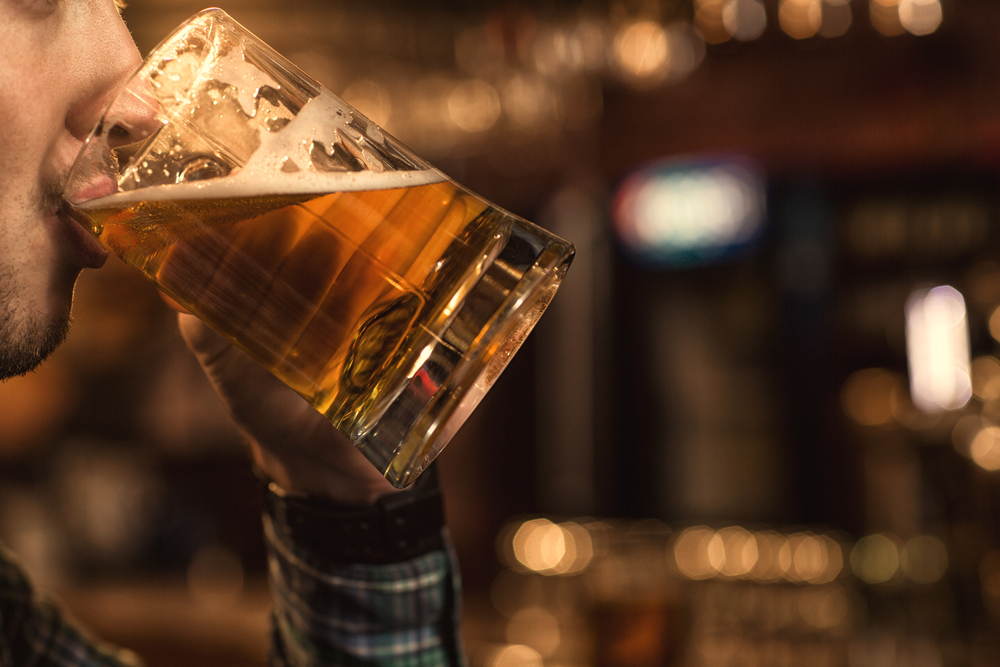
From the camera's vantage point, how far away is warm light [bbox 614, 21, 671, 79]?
247 cm

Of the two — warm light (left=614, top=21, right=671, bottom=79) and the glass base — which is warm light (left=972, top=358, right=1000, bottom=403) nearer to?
warm light (left=614, top=21, right=671, bottom=79)

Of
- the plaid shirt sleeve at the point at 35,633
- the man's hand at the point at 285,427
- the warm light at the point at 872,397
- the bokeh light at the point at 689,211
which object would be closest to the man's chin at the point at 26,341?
the man's hand at the point at 285,427

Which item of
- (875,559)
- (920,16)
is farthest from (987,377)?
(920,16)

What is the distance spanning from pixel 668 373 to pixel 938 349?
1236 millimetres

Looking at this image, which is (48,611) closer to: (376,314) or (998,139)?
(376,314)

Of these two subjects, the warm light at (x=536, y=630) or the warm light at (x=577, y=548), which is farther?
the warm light at (x=577, y=548)

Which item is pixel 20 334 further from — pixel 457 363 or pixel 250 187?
pixel 457 363

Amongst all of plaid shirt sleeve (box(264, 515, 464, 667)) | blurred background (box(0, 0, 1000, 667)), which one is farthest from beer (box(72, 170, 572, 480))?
blurred background (box(0, 0, 1000, 667))

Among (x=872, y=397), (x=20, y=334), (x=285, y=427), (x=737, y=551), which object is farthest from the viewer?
(x=737, y=551)

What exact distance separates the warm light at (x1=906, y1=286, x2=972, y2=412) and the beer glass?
6.06 feet

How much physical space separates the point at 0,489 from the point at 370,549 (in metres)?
3.18

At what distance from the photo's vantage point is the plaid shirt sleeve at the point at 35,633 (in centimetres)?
103

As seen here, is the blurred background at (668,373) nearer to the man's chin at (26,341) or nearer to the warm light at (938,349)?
the warm light at (938,349)

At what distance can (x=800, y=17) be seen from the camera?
2389 mm
